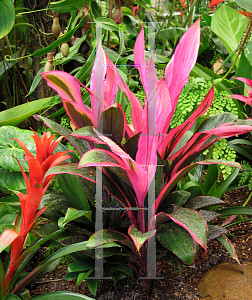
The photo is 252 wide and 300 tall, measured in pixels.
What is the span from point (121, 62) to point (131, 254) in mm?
748

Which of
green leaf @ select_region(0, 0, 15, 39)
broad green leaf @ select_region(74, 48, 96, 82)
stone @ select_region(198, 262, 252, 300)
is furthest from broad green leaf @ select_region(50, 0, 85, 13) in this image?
stone @ select_region(198, 262, 252, 300)

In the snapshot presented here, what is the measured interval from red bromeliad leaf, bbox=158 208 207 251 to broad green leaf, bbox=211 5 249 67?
47.1 inches

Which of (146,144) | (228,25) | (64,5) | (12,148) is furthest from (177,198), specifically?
(228,25)

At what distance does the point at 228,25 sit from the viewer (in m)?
1.49

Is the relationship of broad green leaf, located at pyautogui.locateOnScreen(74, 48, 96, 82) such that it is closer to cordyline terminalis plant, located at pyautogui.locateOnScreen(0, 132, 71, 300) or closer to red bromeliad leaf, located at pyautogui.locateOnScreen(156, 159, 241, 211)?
cordyline terminalis plant, located at pyautogui.locateOnScreen(0, 132, 71, 300)

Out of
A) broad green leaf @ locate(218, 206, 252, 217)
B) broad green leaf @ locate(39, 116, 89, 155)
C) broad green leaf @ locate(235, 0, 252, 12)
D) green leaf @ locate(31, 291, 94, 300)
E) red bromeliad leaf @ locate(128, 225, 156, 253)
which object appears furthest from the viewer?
broad green leaf @ locate(235, 0, 252, 12)

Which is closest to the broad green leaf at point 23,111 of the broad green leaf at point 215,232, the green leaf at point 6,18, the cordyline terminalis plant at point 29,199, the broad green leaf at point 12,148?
the broad green leaf at point 12,148

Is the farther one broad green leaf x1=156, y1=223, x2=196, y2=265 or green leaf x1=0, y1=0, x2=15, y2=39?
green leaf x1=0, y1=0, x2=15, y2=39

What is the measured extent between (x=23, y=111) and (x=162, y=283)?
0.83 m

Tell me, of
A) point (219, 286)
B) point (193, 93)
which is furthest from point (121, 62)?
point (219, 286)

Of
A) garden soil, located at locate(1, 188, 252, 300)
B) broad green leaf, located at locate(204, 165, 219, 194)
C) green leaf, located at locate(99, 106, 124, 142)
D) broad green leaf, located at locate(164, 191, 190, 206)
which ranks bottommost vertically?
garden soil, located at locate(1, 188, 252, 300)

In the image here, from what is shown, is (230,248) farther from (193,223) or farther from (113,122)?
(113,122)

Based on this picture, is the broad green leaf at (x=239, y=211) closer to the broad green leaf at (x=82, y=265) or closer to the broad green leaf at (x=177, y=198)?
the broad green leaf at (x=177, y=198)

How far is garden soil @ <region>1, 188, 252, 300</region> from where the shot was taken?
2.28 feet
